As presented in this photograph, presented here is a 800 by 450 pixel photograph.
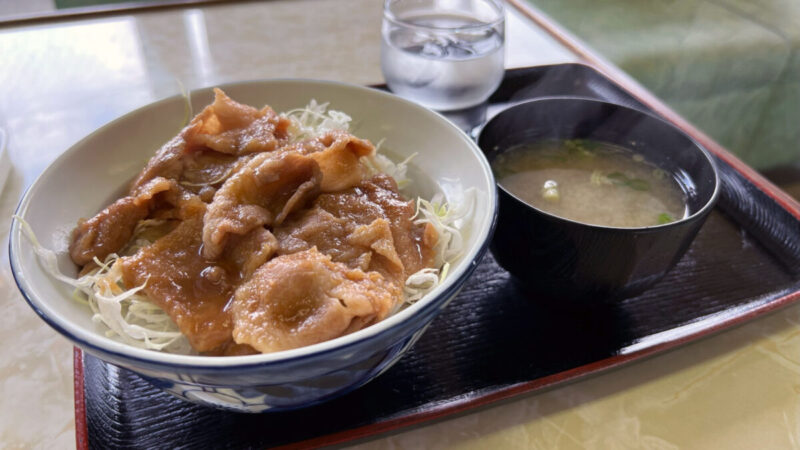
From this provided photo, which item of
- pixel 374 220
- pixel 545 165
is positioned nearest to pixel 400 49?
pixel 545 165

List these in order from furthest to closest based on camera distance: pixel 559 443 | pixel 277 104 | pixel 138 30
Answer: pixel 138 30, pixel 277 104, pixel 559 443

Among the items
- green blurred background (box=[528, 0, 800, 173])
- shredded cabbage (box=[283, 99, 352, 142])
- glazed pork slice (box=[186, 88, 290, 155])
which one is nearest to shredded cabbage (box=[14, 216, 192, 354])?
glazed pork slice (box=[186, 88, 290, 155])

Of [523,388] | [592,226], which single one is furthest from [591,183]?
[523,388]

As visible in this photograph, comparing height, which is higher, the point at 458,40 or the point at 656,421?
the point at 458,40

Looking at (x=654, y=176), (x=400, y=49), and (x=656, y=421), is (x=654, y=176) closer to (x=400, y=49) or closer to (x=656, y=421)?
(x=656, y=421)

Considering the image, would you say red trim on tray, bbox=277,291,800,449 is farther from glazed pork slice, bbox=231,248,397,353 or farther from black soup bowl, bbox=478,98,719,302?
glazed pork slice, bbox=231,248,397,353

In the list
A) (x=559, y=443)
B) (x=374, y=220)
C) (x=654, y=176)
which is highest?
(x=374, y=220)

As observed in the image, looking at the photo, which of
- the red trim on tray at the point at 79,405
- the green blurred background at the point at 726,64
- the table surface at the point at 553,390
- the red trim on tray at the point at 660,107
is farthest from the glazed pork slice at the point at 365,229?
the green blurred background at the point at 726,64
